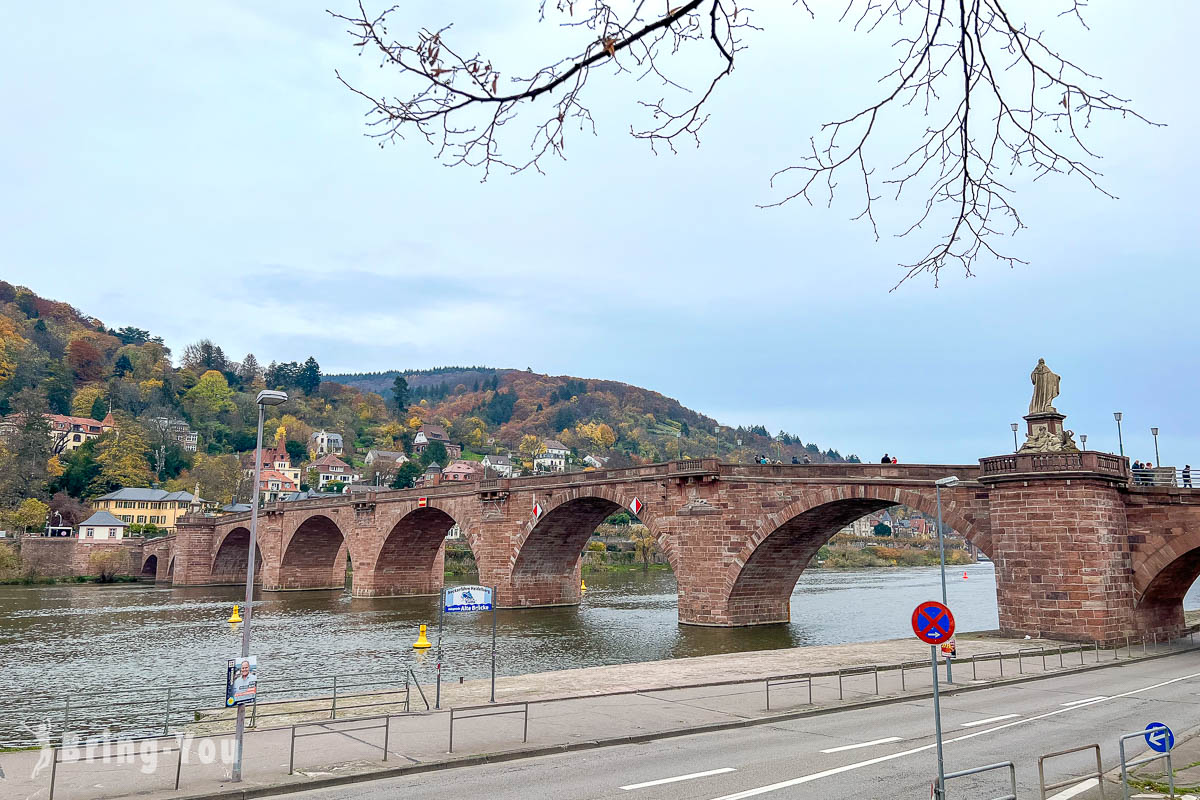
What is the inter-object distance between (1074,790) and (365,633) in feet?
123

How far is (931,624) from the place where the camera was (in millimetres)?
11727

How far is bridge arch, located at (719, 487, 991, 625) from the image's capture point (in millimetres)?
35156

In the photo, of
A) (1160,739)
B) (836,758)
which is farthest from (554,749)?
(1160,739)

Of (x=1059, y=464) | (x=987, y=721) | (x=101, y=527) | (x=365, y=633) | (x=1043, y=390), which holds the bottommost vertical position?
(x=365, y=633)

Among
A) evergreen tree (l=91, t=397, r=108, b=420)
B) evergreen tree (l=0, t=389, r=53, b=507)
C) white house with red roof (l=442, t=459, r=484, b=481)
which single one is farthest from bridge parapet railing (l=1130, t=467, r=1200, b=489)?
evergreen tree (l=91, t=397, r=108, b=420)

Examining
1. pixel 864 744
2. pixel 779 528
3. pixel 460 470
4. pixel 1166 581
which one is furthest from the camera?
pixel 460 470

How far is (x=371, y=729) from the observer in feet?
46.7

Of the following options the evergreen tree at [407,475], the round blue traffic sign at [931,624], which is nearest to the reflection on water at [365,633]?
the round blue traffic sign at [931,624]

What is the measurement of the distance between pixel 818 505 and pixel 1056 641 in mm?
11213

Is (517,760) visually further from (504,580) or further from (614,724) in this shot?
(504,580)

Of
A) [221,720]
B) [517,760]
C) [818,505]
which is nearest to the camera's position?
[517,760]

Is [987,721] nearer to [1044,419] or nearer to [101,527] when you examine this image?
[1044,419]

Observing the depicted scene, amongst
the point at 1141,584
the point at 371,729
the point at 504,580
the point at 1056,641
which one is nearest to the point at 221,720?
the point at 371,729

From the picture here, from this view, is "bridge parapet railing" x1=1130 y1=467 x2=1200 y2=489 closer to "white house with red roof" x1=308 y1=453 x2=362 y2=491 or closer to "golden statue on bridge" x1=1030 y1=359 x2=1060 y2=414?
"golden statue on bridge" x1=1030 y1=359 x2=1060 y2=414
